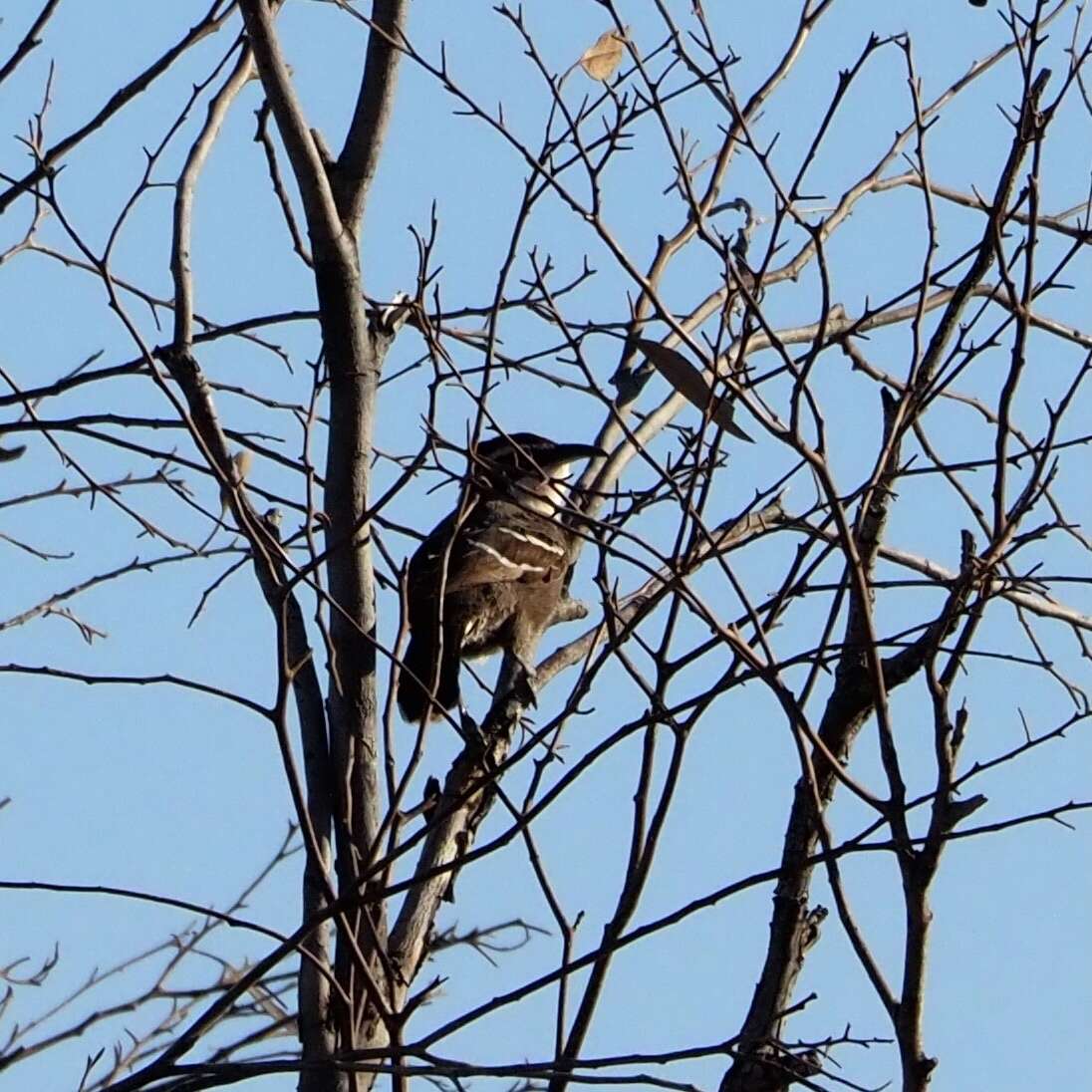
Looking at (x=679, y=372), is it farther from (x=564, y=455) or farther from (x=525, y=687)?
(x=564, y=455)

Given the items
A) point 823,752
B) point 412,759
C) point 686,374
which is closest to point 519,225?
point 686,374

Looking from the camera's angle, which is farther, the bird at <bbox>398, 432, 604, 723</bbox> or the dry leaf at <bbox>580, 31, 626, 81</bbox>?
the bird at <bbox>398, 432, 604, 723</bbox>

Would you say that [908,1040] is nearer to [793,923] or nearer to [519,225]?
[793,923]

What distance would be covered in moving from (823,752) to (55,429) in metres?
2.13

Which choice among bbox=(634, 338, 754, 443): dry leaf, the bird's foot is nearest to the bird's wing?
the bird's foot

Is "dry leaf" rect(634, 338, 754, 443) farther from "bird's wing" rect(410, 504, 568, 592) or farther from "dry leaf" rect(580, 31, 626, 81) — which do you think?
"bird's wing" rect(410, 504, 568, 592)

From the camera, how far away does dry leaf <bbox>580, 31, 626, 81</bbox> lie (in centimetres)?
433

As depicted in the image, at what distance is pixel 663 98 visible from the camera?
13.9 ft

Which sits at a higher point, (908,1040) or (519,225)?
(519,225)

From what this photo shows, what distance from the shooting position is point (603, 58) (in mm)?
4367

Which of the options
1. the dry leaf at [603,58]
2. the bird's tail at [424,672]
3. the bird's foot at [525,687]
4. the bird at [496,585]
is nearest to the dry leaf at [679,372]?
the dry leaf at [603,58]

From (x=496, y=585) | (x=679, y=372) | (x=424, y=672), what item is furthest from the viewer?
(x=496, y=585)

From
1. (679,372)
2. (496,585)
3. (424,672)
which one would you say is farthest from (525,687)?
(679,372)

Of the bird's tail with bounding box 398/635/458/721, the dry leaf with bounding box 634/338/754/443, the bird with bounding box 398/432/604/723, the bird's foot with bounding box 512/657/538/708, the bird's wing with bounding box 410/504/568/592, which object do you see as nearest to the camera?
the dry leaf with bounding box 634/338/754/443
